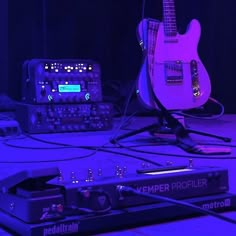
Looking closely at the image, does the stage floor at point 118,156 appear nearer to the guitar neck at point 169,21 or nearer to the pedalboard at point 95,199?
the pedalboard at point 95,199

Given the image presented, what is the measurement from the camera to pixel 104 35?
3160 millimetres

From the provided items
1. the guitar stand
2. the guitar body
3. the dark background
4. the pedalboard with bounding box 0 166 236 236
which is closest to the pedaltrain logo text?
the pedalboard with bounding box 0 166 236 236

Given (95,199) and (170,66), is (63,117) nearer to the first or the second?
(170,66)

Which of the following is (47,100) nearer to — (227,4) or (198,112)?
(198,112)

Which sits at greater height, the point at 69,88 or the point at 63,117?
the point at 69,88

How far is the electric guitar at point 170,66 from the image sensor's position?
7.19 ft

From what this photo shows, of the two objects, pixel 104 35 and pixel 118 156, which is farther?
pixel 104 35

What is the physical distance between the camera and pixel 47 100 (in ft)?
7.93

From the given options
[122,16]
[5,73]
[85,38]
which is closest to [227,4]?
[122,16]

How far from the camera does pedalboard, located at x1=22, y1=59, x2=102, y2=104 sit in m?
2.41

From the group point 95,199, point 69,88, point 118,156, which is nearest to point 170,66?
point 69,88

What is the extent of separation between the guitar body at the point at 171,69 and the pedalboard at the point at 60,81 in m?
0.38

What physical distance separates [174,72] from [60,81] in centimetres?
51

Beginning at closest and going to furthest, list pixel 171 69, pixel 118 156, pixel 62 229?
1. pixel 62 229
2. pixel 118 156
3. pixel 171 69
